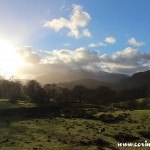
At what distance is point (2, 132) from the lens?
183 feet

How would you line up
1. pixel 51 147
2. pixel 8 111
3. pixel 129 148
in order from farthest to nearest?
pixel 8 111
pixel 129 148
pixel 51 147

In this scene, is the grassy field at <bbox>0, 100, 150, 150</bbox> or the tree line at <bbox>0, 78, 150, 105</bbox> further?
the tree line at <bbox>0, 78, 150, 105</bbox>

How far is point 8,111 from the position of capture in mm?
87500

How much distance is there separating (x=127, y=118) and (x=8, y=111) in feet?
112

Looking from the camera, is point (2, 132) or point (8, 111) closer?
point (2, 132)

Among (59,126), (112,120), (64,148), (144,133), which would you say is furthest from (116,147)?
(112,120)

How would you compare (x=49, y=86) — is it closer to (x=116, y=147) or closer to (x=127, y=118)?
(x=127, y=118)

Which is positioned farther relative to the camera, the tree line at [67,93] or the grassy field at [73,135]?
the tree line at [67,93]

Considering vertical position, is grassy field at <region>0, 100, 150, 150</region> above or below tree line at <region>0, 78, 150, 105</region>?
below

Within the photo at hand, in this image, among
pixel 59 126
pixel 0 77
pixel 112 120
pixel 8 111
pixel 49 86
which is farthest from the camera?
pixel 0 77

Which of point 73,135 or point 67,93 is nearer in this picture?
point 73,135

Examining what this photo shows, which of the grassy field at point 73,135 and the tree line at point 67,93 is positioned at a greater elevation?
the tree line at point 67,93

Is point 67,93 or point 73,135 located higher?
point 67,93

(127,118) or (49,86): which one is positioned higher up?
(49,86)
